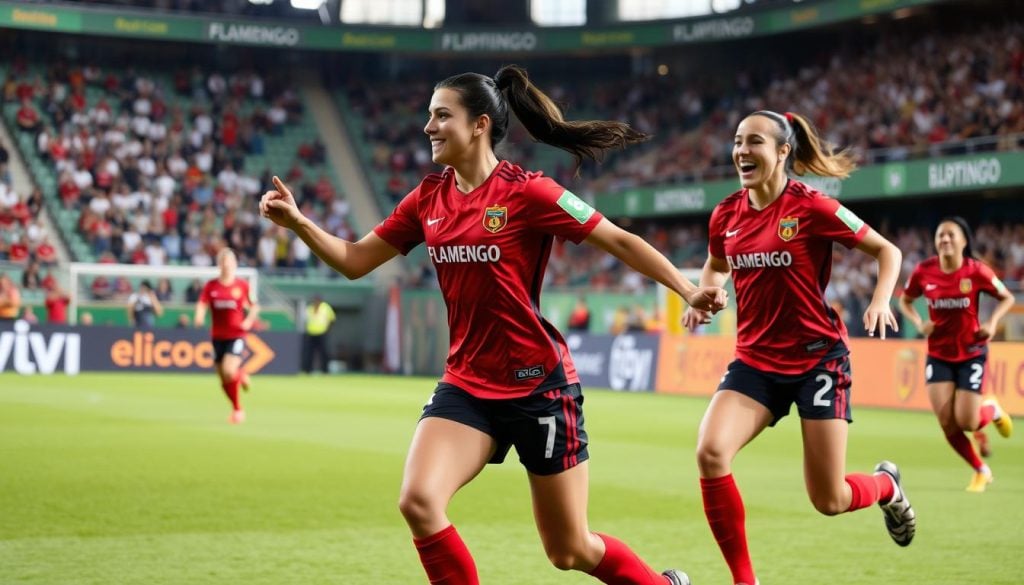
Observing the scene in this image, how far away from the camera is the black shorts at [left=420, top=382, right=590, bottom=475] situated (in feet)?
19.2

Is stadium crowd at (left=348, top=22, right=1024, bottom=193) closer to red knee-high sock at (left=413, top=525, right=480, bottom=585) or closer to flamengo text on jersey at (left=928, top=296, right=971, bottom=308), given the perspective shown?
flamengo text on jersey at (left=928, top=296, right=971, bottom=308)

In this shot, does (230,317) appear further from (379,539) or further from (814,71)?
(814,71)

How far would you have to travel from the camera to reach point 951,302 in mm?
13250

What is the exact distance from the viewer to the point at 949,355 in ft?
42.7

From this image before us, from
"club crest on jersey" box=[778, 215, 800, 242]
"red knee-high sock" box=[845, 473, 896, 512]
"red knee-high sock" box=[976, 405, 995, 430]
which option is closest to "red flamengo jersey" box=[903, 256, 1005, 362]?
"red knee-high sock" box=[976, 405, 995, 430]

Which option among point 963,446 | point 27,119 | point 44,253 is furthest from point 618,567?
point 27,119

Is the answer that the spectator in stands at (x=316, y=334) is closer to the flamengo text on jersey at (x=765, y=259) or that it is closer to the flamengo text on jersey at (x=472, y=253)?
the flamengo text on jersey at (x=765, y=259)

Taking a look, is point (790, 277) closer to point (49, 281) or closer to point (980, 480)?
point (980, 480)

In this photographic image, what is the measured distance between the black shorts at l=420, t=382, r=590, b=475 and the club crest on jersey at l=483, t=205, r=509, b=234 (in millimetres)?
655

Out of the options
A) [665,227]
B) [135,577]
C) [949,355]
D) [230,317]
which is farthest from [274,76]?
[135,577]

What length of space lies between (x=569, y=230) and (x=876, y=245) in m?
2.47

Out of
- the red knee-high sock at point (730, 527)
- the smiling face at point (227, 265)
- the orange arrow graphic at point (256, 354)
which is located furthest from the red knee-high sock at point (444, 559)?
the orange arrow graphic at point (256, 354)

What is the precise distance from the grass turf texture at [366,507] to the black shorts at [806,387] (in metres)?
1.08

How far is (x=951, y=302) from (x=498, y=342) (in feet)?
27.4
